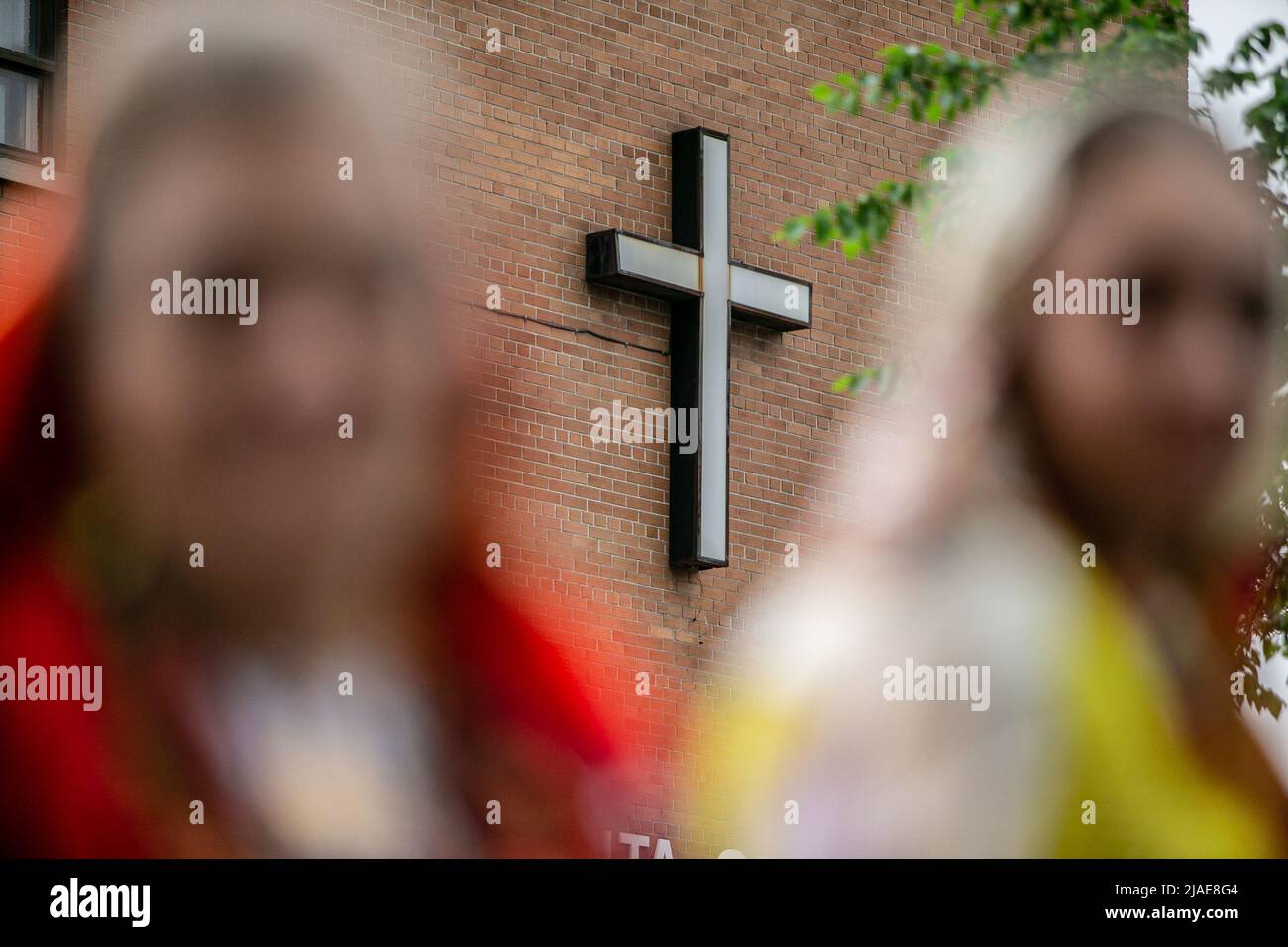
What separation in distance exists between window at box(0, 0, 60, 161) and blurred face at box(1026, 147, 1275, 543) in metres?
5.33

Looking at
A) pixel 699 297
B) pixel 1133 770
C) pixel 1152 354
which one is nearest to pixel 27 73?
pixel 699 297

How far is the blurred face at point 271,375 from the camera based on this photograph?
9.95 meters

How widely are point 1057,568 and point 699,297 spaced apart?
2428 millimetres

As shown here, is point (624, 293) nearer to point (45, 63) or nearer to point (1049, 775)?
point (45, 63)

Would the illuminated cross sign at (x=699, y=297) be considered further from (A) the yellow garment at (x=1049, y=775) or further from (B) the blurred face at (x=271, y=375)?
(B) the blurred face at (x=271, y=375)

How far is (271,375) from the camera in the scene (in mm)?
10289

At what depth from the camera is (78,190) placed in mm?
9781

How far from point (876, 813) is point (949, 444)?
2.04m

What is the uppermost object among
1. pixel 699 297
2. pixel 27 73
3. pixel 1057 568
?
pixel 27 73

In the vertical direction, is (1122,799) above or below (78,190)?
below
